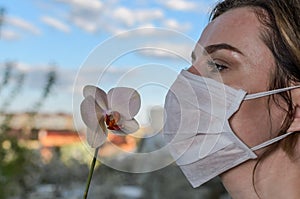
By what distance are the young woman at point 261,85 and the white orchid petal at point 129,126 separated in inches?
6.5

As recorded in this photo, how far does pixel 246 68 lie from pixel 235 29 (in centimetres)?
7

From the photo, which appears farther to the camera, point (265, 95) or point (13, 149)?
point (13, 149)

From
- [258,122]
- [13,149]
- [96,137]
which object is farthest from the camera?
[13,149]

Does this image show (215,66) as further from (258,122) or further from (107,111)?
(107,111)

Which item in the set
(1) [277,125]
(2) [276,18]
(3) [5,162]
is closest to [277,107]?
(1) [277,125]

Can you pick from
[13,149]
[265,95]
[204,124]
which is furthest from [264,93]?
[13,149]

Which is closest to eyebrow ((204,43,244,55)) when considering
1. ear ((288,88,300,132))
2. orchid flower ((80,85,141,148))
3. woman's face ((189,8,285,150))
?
woman's face ((189,8,285,150))

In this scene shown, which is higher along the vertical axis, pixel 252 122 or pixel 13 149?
pixel 252 122

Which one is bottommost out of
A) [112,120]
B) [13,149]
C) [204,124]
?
[13,149]

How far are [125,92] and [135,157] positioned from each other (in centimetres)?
11

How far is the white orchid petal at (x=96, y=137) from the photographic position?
0.65 metres

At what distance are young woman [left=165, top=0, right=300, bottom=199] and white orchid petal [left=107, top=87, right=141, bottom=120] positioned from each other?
0.55 feet

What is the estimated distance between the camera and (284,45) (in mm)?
838

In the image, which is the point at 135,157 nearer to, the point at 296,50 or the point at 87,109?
the point at 87,109
